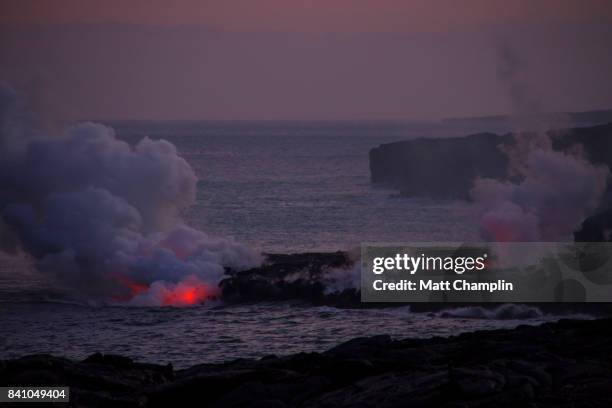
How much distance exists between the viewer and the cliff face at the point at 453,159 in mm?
143750

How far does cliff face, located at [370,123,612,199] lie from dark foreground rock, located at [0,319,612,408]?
106 meters

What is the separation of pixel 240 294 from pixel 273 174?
4584 inches

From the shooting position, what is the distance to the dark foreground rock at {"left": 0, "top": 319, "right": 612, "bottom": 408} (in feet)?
102

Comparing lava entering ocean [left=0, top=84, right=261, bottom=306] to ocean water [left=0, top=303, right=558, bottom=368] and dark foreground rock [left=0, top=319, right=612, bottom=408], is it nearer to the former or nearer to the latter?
ocean water [left=0, top=303, right=558, bottom=368]

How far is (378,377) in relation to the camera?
111 ft

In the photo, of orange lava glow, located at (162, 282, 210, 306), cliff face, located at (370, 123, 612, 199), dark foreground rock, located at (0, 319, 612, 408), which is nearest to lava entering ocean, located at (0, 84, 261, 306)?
orange lava glow, located at (162, 282, 210, 306)

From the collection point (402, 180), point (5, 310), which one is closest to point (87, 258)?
point (5, 310)

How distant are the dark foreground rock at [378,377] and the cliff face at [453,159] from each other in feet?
349

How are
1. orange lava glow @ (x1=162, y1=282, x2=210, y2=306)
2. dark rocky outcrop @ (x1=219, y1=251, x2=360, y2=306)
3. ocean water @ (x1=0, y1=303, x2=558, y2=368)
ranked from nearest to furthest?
ocean water @ (x1=0, y1=303, x2=558, y2=368), dark rocky outcrop @ (x1=219, y1=251, x2=360, y2=306), orange lava glow @ (x1=162, y1=282, x2=210, y2=306)

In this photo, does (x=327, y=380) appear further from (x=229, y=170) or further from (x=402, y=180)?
(x=229, y=170)

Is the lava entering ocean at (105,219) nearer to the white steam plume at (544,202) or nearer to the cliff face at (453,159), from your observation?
the white steam plume at (544,202)

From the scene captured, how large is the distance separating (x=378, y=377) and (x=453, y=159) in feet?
421

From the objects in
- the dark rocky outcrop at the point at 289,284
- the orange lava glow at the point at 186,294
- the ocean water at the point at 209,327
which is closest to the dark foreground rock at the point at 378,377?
the ocean water at the point at 209,327

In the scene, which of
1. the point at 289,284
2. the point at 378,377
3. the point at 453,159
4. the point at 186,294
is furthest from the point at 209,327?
the point at 453,159
